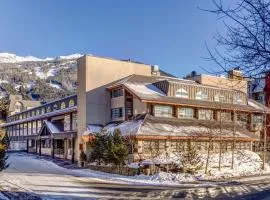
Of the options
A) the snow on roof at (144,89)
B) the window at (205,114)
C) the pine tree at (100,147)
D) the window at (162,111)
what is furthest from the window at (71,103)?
the window at (205,114)

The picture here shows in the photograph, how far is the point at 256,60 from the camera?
20.7 feet

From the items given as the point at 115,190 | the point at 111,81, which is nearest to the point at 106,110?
the point at 111,81

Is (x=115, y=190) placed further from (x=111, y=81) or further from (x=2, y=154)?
(x=111, y=81)

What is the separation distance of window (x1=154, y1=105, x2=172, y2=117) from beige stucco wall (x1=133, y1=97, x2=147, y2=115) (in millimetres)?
1313

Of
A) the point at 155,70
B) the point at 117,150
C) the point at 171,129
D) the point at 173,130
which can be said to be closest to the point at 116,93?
the point at 171,129

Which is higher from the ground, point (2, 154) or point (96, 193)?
point (2, 154)

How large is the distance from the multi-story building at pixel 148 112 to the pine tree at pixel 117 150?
1.88m

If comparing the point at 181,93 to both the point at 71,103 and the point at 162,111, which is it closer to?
the point at 162,111

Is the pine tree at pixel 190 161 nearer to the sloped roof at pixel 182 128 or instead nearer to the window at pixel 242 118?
the sloped roof at pixel 182 128

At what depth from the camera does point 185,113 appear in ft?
141

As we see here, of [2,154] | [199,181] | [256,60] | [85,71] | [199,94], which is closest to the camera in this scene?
[256,60]

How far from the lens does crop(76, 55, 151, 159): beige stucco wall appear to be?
42.1m

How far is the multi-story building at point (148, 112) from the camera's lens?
37188 mm

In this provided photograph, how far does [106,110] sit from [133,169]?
1285cm
